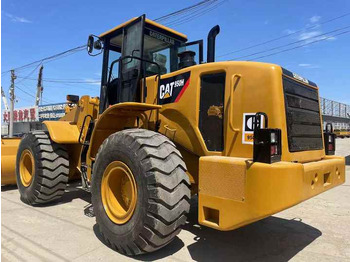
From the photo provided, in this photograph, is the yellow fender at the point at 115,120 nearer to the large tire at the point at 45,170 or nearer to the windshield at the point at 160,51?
the windshield at the point at 160,51

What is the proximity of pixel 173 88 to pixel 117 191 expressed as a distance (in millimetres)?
1548

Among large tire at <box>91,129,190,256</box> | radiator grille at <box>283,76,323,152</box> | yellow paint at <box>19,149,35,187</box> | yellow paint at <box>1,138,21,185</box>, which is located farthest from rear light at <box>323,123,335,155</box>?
yellow paint at <box>1,138,21,185</box>

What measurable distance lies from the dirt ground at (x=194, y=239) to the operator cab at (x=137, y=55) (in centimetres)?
202

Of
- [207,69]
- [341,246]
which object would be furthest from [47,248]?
[341,246]

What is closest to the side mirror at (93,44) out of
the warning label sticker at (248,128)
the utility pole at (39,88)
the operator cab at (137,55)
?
the operator cab at (137,55)

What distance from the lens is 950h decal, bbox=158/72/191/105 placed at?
160 inches

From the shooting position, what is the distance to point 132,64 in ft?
16.0

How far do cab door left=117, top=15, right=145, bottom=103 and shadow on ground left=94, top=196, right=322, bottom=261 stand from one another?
2051 mm

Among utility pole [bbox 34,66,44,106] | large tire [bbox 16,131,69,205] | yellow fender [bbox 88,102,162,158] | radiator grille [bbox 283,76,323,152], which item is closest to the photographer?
radiator grille [bbox 283,76,323,152]

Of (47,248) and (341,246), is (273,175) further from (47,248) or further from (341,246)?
(47,248)

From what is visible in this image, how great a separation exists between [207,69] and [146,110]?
110 centimetres

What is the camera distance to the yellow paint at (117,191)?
378 cm

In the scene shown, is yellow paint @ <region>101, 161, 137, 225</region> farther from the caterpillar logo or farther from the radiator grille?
the radiator grille

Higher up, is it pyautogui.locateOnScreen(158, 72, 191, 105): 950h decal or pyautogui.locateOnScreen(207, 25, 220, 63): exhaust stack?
pyautogui.locateOnScreen(207, 25, 220, 63): exhaust stack
